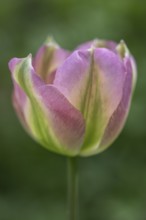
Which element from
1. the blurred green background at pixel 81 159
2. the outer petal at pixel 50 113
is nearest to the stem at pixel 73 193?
the outer petal at pixel 50 113

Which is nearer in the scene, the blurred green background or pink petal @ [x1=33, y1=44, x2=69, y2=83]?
pink petal @ [x1=33, y1=44, x2=69, y2=83]

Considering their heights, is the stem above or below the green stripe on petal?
below

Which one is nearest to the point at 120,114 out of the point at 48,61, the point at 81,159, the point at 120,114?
the point at 120,114

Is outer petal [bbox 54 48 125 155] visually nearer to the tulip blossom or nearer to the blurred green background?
the tulip blossom

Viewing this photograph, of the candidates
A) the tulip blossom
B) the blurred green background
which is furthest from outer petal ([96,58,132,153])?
the blurred green background

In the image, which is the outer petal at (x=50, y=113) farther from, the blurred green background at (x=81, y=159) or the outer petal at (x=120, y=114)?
the blurred green background at (x=81, y=159)

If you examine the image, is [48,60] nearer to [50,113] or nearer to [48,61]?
[48,61]
